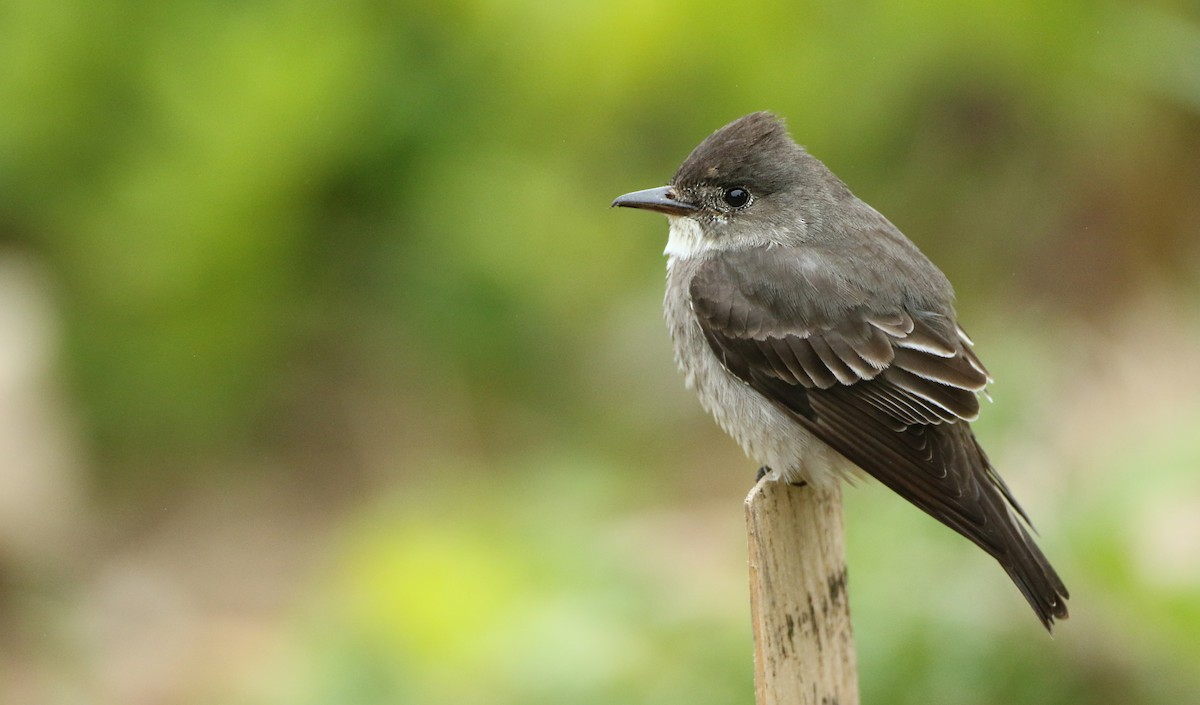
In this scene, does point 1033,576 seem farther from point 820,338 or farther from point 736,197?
point 736,197

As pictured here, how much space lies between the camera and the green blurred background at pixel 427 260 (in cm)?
585

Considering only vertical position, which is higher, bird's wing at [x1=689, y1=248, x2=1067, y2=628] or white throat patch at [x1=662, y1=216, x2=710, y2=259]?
white throat patch at [x1=662, y1=216, x2=710, y2=259]

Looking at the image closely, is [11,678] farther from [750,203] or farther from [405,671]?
[750,203]

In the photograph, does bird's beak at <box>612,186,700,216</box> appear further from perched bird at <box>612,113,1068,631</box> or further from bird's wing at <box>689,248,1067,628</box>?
bird's wing at <box>689,248,1067,628</box>

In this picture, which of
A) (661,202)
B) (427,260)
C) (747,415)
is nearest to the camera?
(747,415)

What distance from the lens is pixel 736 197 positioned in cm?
407

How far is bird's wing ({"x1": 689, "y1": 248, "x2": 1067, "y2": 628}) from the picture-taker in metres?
3.51

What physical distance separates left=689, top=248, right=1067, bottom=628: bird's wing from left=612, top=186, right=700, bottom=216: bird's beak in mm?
296

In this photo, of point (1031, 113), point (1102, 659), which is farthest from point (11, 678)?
point (1031, 113)

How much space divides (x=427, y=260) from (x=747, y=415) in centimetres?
286

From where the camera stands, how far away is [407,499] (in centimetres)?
594

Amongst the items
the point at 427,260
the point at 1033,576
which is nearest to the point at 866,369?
the point at 1033,576

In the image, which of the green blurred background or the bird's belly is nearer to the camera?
the bird's belly

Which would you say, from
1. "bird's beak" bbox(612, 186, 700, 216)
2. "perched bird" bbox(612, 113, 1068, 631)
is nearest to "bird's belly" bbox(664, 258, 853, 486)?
"perched bird" bbox(612, 113, 1068, 631)
